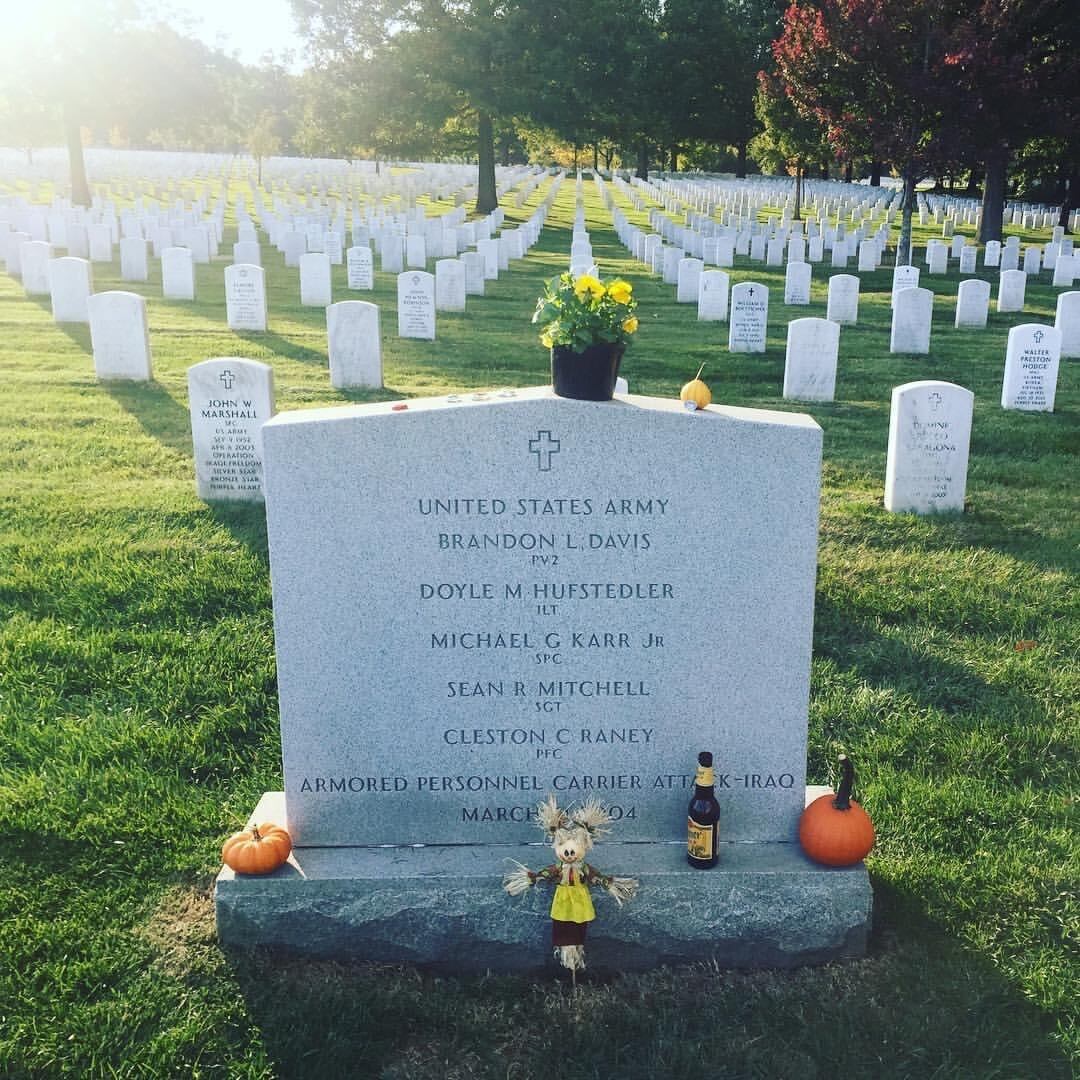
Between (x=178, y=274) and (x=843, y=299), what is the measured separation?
10.1 metres

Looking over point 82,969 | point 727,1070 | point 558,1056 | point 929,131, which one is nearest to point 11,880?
point 82,969

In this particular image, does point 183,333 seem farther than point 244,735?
Yes

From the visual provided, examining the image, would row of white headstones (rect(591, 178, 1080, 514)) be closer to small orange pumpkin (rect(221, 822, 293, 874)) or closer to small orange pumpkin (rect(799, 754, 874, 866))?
small orange pumpkin (rect(799, 754, 874, 866))

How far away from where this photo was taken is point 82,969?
363 cm

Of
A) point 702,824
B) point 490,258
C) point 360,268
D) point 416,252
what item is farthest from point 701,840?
point 416,252

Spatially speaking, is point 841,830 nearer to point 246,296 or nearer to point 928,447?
point 928,447

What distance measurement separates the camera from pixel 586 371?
12.0 feet

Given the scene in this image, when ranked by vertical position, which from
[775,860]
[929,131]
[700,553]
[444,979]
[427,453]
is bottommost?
[444,979]

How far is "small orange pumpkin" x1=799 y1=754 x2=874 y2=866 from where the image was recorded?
3.77 meters

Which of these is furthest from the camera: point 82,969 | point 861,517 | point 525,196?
point 525,196

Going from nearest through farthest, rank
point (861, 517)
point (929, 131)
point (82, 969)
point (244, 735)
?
point (82, 969) → point (244, 735) → point (861, 517) → point (929, 131)

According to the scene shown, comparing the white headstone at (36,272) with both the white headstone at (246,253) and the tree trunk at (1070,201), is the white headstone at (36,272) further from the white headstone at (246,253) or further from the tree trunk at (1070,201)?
the tree trunk at (1070,201)

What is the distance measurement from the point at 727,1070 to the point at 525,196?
45999mm

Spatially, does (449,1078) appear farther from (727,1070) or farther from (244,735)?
(244,735)
